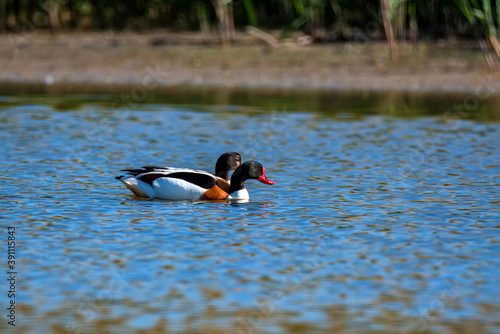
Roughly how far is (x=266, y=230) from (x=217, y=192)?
70.5 inches

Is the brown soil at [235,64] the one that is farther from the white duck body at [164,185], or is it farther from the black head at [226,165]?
the white duck body at [164,185]

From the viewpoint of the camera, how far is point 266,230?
9.77 meters

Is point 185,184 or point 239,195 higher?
point 185,184

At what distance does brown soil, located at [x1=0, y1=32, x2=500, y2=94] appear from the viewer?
23125 millimetres

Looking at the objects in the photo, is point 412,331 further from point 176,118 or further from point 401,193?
point 176,118

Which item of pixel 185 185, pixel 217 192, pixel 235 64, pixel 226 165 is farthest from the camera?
pixel 235 64

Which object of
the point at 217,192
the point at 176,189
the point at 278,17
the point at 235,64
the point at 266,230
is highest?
the point at 278,17

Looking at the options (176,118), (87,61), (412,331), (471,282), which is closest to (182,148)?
(176,118)

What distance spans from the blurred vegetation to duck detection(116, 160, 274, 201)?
1052 cm

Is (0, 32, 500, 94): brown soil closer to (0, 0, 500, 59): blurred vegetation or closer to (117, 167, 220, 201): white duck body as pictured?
(0, 0, 500, 59): blurred vegetation

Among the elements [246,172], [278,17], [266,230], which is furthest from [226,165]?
[278,17]

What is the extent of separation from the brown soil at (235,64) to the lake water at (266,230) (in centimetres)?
479

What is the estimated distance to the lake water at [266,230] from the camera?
7121mm

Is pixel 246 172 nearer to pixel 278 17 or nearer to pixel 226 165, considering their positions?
pixel 226 165
